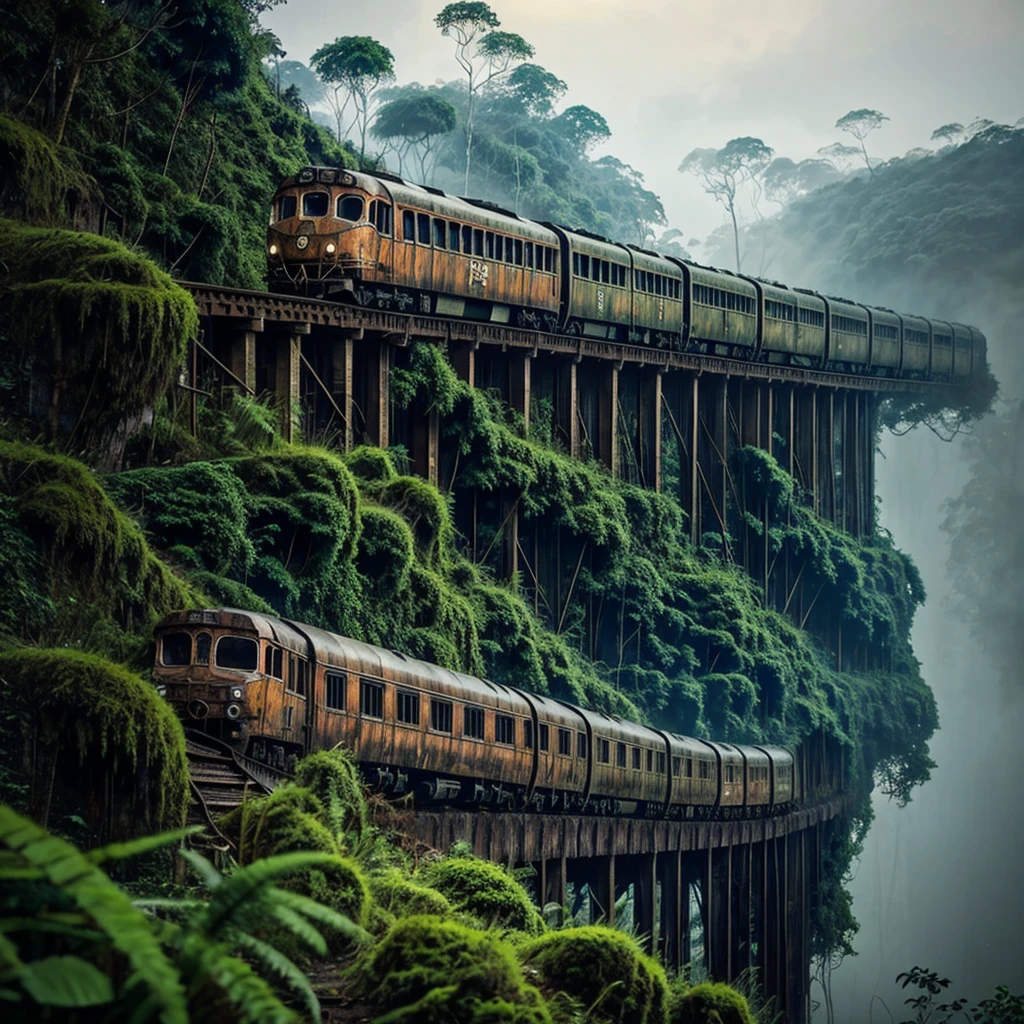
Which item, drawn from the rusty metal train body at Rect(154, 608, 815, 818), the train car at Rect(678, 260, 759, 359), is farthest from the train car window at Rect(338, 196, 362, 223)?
the train car at Rect(678, 260, 759, 359)

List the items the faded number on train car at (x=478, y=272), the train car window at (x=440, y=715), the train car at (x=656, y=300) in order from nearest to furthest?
the train car window at (x=440, y=715), the faded number on train car at (x=478, y=272), the train car at (x=656, y=300)

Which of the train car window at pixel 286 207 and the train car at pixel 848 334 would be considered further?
the train car at pixel 848 334

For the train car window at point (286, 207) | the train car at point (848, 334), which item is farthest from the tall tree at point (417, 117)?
the train car window at point (286, 207)

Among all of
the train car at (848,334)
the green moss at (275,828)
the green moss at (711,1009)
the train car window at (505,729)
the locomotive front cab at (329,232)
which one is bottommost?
the green moss at (711,1009)

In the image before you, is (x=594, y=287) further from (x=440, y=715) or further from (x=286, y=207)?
(x=440, y=715)

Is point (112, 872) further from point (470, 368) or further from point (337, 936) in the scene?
point (470, 368)

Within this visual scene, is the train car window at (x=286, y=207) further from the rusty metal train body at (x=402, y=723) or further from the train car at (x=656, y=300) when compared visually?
the train car at (x=656, y=300)
